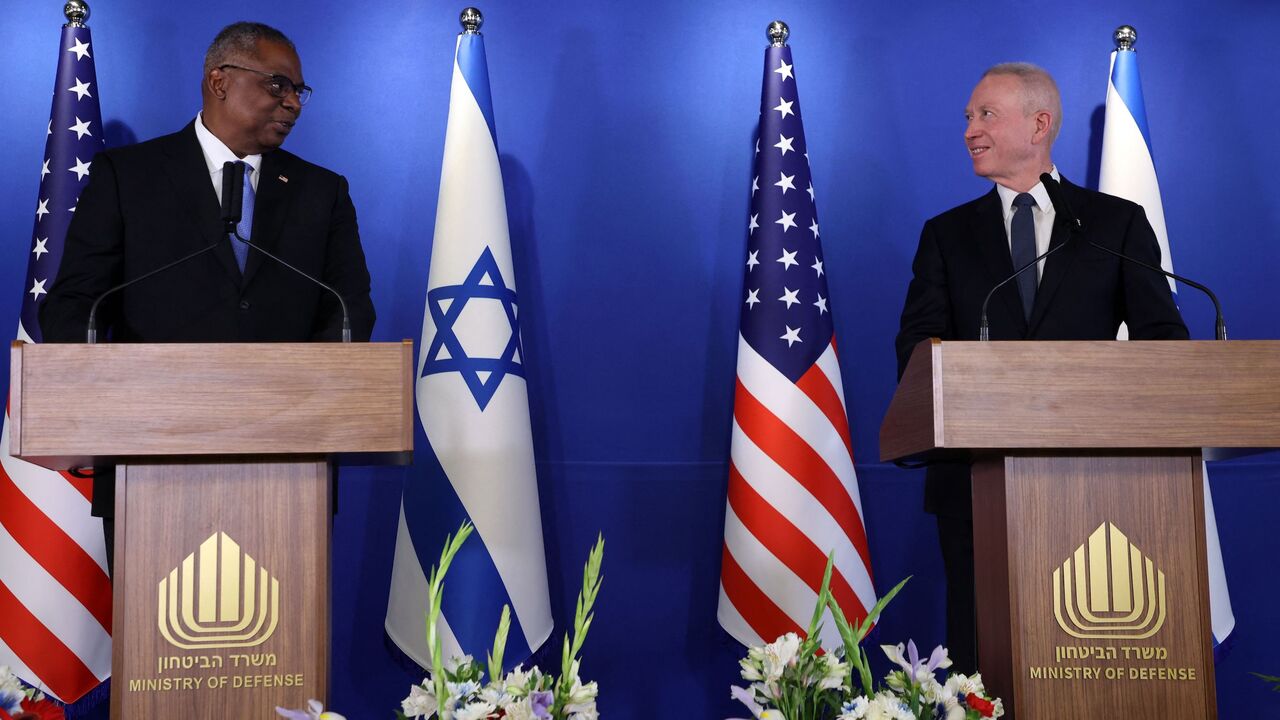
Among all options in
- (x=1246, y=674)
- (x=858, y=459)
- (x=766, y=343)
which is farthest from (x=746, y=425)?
(x=1246, y=674)

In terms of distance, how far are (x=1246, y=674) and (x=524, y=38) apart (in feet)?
10.2

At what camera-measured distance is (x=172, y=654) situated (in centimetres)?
197

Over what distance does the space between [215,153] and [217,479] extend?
1.07 meters

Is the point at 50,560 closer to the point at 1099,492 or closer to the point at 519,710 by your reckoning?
the point at 519,710

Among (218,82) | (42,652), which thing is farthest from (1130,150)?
(42,652)

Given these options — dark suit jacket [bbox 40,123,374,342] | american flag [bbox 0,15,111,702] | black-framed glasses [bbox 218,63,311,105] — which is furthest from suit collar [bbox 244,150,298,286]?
american flag [bbox 0,15,111,702]

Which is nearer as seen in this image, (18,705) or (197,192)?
(18,705)

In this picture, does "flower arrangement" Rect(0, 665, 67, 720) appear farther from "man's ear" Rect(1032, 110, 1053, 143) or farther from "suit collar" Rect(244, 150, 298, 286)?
"man's ear" Rect(1032, 110, 1053, 143)

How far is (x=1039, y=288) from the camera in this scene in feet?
9.17

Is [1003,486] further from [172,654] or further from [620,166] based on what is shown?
[620,166]

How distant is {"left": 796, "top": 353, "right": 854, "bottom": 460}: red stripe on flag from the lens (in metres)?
3.56

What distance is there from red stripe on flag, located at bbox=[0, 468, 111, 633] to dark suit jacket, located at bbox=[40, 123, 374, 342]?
2.95ft

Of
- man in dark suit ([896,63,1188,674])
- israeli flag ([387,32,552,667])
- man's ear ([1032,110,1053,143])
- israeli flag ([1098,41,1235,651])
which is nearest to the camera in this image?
man in dark suit ([896,63,1188,674])

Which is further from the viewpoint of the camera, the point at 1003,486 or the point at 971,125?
the point at 971,125
